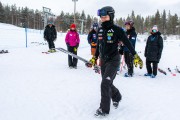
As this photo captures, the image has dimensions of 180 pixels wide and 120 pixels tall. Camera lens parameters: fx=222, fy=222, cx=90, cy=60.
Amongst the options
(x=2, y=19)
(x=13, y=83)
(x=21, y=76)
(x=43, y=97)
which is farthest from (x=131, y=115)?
(x=2, y=19)

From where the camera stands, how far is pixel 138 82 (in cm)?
714

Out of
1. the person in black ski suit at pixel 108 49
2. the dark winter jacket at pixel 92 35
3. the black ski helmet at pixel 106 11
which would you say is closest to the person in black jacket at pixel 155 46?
the dark winter jacket at pixel 92 35

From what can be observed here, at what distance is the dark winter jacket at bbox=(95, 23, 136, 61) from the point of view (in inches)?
160

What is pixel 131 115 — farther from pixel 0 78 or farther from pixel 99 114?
pixel 0 78

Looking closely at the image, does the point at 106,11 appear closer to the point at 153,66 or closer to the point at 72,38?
the point at 153,66

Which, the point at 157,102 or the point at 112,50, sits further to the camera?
the point at 157,102

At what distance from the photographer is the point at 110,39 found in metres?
4.09

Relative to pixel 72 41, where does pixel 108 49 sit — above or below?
below

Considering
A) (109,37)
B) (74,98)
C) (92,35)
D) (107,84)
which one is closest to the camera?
(107,84)

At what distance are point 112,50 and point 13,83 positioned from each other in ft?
11.2

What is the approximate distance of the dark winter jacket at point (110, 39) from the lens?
407 centimetres

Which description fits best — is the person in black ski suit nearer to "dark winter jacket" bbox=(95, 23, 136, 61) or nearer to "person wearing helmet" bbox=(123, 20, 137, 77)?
"dark winter jacket" bbox=(95, 23, 136, 61)

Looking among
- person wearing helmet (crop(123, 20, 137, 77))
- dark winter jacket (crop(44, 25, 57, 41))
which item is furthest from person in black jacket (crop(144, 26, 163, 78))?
dark winter jacket (crop(44, 25, 57, 41))

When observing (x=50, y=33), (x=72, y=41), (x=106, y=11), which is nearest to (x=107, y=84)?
(x=106, y=11)
